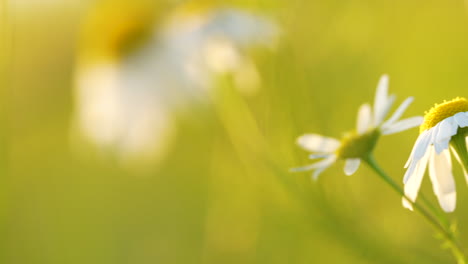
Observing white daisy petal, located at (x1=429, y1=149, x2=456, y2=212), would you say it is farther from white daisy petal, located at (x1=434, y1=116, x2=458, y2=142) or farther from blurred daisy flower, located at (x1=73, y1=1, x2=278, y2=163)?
blurred daisy flower, located at (x1=73, y1=1, x2=278, y2=163)

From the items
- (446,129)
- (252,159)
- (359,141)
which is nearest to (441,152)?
(446,129)

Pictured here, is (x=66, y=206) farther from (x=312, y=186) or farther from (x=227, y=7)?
(x=312, y=186)

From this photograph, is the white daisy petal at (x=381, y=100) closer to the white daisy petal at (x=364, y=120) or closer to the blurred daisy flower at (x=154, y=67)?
the white daisy petal at (x=364, y=120)

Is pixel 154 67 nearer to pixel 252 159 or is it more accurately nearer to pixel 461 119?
pixel 252 159

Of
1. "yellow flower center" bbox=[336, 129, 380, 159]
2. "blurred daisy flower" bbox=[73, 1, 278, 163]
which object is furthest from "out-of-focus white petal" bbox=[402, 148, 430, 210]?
"blurred daisy flower" bbox=[73, 1, 278, 163]

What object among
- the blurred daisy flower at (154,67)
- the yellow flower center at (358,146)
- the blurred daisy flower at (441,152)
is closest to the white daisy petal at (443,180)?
the blurred daisy flower at (441,152)

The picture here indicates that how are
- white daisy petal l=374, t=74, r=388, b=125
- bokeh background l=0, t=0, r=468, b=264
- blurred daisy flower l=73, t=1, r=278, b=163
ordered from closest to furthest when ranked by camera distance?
white daisy petal l=374, t=74, r=388, b=125, bokeh background l=0, t=0, r=468, b=264, blurred daisy flower l=73, t=1, r=278, b=163
